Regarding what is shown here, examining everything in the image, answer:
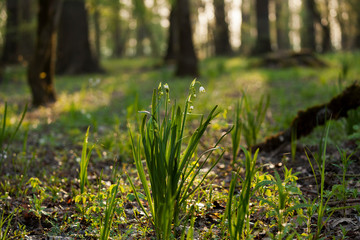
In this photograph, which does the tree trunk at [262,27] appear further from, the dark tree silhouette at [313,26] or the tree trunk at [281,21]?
the tree trunk at [281,21]

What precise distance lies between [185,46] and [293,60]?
147 inches

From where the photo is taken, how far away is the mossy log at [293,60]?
36.7 ft

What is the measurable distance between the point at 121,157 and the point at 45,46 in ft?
12.2

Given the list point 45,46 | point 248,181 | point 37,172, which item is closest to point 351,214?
point 248,181

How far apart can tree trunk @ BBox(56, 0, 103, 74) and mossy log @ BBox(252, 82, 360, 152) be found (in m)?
10.1

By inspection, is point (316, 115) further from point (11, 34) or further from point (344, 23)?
point (344, 23)

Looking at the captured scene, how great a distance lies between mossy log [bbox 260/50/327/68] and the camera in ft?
36.7

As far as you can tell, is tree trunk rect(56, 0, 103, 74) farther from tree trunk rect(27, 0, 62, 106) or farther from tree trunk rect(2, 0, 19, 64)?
tree trunk rect(27, 0, 62, 106)

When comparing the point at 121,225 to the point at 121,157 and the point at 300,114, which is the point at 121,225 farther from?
the point at 300,114

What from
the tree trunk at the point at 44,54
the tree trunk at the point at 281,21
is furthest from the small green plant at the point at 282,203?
the tree trunk at the point at 281,21

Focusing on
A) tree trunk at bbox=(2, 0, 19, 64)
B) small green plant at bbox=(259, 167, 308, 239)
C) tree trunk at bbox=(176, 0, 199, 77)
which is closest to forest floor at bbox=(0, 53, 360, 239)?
small green plant at bbox=(259, 167, 308, 239)

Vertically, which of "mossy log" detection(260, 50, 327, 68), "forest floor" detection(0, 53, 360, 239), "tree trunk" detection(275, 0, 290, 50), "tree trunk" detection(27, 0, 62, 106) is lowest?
"forest floor" detection(0, 53, 360, 239)

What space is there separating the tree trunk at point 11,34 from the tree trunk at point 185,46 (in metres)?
5.80

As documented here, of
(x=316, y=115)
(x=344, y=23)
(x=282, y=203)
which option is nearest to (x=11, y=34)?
(x=316, y=115)
